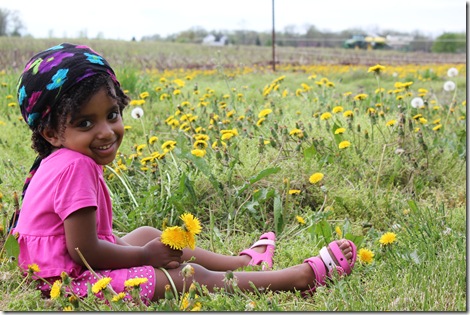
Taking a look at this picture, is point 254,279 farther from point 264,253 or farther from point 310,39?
point 310,39

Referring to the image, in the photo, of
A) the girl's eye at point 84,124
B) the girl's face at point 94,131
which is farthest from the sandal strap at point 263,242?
the girl's eye at point 84,124

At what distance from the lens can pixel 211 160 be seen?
3078 millimetres

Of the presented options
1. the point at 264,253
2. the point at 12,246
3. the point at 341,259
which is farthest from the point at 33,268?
the point at 341,259

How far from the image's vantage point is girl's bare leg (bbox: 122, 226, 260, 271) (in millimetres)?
2277

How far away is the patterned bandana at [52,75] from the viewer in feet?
6.52

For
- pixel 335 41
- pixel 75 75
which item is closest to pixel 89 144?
pixel 75 75

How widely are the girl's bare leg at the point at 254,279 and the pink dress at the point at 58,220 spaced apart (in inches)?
2.3

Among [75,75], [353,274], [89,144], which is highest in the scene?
[75,75]

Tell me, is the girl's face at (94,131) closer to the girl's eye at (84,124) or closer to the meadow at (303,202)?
the girl's eye at (84,124)

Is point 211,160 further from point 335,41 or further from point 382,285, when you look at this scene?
point 335,41

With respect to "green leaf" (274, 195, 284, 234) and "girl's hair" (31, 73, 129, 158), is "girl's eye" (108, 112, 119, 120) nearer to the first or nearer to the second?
"girl's hair" (31, 73, 129, 158)

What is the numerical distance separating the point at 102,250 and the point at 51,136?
1.36ft

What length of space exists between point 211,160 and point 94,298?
1.30 metres

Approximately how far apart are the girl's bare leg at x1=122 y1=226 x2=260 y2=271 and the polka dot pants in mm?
280
